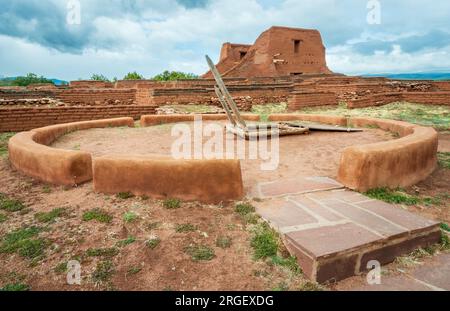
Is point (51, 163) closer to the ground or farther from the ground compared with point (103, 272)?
farther from the ground

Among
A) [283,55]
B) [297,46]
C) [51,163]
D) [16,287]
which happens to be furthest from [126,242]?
[297,46]

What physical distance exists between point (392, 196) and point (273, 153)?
1959 mm

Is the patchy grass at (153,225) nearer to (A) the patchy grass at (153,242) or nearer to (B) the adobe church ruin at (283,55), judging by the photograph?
(A) the patchy grass at (153,242)

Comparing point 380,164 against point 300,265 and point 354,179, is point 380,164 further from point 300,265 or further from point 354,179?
point 300,265

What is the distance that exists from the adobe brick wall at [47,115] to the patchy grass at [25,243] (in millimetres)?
6063

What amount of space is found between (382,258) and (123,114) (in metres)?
8.21

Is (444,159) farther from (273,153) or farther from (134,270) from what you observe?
(134,270)

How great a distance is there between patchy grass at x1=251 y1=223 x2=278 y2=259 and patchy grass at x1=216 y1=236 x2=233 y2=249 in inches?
7.0

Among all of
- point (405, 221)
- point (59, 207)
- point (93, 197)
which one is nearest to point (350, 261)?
point (405, 221)

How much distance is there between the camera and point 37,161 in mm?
3600

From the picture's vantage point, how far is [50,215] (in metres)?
2.74
